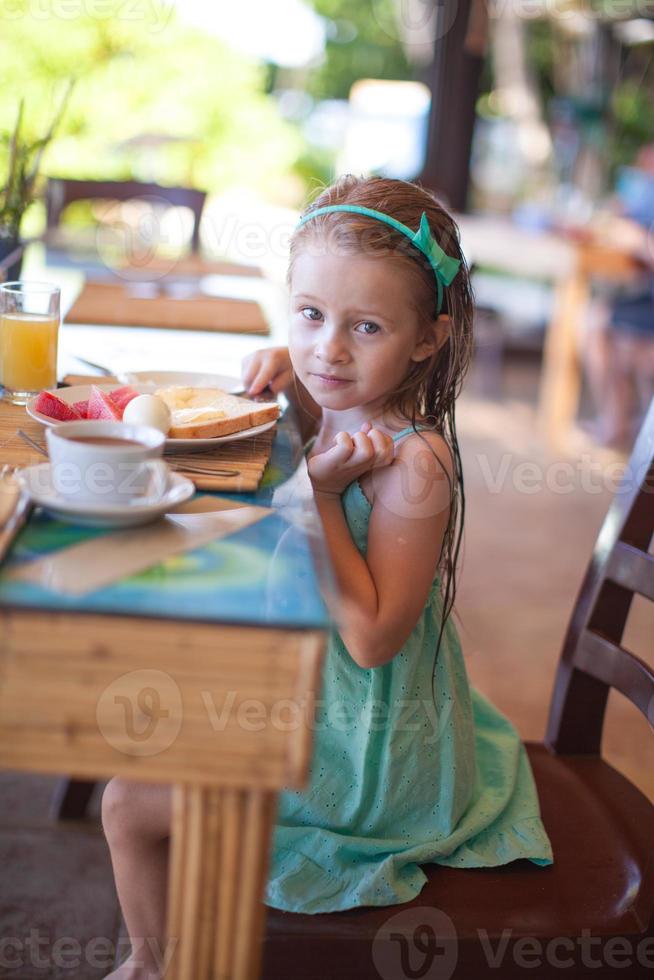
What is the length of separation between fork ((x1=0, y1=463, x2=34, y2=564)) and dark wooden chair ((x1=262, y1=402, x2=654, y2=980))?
40cm

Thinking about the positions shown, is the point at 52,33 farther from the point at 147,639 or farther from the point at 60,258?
the point at 147,639

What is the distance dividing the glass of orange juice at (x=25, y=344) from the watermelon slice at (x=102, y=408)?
0.55 feet

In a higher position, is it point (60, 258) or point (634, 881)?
point (60, 258)

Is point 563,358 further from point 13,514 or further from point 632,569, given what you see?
point 13,514

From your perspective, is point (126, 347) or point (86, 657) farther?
point (126, 347)

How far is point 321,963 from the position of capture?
0.85 metres

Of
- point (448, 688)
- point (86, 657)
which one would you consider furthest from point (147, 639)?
point (448, 688)

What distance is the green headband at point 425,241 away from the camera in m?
1.01

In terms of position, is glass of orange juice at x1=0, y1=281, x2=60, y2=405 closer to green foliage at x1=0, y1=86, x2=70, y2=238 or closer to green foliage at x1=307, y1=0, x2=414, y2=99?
green foliage at x1=0, y1=86, x2=70, y2=238

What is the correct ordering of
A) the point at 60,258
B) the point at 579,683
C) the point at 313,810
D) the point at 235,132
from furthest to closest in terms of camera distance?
the point at 235,132 < the point at 60,258 < the point at 579,683 < the point at 313,810

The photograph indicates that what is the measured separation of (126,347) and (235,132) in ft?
13.7

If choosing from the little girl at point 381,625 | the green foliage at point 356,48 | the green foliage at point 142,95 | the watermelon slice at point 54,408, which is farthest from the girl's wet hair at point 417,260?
the green foliage at point 356,48

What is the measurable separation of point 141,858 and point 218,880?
0.30 metres

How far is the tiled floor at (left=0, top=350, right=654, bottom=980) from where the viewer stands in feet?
4.78
